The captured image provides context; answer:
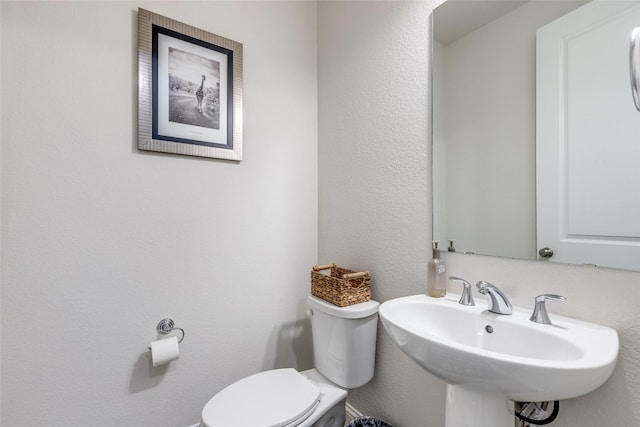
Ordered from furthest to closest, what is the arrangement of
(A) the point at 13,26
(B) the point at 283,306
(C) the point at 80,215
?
(B) the point at 283,306 < (C) the point at 80,215 < (A) the point at 13,26

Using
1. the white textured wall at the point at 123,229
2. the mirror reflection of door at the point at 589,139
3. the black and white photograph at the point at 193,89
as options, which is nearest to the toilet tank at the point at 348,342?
the white textured wall at the point at 123,229

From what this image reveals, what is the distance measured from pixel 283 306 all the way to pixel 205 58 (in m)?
1.34

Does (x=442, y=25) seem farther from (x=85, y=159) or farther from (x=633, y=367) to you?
(x=85, y=159)

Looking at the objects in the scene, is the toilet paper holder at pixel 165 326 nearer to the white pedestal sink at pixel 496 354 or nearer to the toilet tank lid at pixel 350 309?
the toilet tank lid at pixel 350 309

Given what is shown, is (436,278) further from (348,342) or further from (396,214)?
(348,342)

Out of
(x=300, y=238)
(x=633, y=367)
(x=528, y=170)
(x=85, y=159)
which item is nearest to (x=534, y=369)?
(x=633, y=367)

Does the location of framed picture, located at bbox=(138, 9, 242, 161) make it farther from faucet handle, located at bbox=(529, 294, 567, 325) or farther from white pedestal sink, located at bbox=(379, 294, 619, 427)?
faucet handle, located at bbox=(529, 294, 567, 325)

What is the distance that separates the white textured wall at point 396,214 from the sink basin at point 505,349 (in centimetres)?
10

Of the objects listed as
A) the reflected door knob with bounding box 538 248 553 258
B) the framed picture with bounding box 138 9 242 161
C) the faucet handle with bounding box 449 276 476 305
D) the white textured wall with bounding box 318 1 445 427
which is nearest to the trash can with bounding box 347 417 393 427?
the white textured wall with bounding box 318 1 445 427

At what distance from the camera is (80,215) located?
114 cm

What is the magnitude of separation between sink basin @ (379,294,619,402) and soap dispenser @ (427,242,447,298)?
5 cm

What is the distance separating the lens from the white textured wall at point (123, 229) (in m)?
1.06

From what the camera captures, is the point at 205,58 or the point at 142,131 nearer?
the point at 142,131

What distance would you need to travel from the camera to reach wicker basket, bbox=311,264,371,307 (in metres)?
1.26
